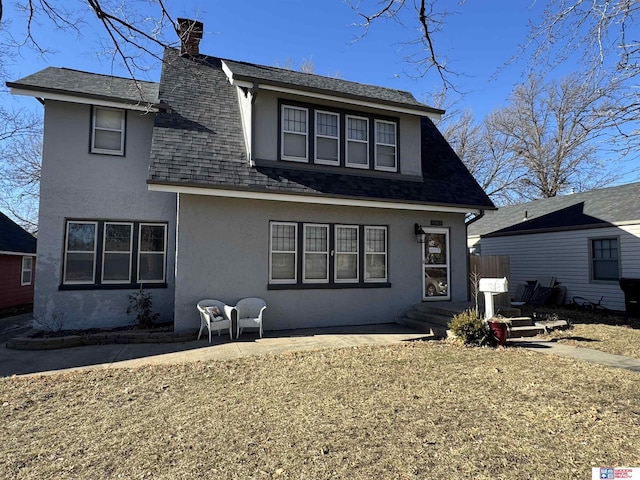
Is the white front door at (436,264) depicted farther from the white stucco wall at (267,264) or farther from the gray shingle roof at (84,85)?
the gray shingle roof at (84,85)

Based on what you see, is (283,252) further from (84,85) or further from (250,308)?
(84,85)

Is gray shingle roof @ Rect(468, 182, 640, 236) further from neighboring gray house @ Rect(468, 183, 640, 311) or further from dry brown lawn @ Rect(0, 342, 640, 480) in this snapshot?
dry brown lawn @ Rect(0, 342, 640, 480)

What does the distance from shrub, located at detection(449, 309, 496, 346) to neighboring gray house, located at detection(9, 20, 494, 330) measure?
2.69 meters

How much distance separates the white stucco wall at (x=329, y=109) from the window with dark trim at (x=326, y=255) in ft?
5.74

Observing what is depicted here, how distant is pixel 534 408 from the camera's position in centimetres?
448

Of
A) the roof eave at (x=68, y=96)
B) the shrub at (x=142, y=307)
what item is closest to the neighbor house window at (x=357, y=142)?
the roof eave at (x=68, y=96)

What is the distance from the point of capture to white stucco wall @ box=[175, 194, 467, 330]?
8625mm

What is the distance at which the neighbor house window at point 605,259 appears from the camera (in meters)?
12.9

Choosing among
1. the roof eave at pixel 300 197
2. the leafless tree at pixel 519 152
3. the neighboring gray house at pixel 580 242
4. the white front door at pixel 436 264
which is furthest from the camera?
the leafless tree at pixel 519 152

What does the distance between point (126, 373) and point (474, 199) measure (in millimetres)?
9383

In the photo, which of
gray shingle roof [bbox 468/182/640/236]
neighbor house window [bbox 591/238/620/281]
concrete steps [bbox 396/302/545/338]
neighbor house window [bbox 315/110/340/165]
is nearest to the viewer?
concrete steps [bbox 396/302/545/338]

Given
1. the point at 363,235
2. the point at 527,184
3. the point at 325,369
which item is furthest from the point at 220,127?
the point at 527,184

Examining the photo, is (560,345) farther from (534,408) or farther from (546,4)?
(546,4)

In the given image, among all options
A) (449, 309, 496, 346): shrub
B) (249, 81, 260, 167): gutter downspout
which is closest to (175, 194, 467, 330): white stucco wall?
(249, 81, 260, 167): gutter downspout
